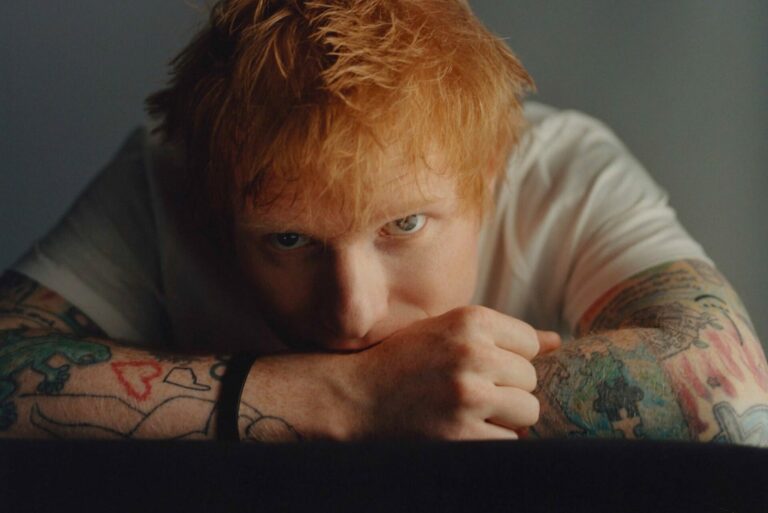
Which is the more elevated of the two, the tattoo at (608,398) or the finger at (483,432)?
the tattoo at (608,398)

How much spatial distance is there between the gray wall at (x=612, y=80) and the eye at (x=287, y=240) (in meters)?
0.74

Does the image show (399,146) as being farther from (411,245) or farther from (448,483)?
(448,483)

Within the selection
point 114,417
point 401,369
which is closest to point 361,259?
point 401,369

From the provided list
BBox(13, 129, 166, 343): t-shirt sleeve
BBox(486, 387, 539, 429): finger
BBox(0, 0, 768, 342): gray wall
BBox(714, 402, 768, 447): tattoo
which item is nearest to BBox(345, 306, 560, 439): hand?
BBox(486, 387, 539, 429): finger

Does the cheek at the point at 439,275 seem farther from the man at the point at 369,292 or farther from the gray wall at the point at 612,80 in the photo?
the gray wall at the point at 612,80

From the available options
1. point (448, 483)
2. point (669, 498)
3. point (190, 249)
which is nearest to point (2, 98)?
point (190, 249)

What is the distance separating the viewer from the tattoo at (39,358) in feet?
3.18

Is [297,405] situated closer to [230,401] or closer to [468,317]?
[230,401]

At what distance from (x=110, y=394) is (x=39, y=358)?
0.41 ft

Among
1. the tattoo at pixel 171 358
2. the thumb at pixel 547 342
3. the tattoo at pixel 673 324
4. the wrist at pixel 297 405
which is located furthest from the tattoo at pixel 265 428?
the tattoo at pixel 673 324

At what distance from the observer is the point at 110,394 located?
3.14 ft

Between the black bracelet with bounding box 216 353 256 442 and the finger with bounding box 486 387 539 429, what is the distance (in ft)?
0.96

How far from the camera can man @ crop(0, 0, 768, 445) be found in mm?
914

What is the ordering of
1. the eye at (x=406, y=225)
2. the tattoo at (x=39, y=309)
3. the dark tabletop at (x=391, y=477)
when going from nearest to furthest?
the dark tabletop at (x=391, y=477) → the eye at (x=406, y=225) → the tattoo at (x=39, y=309)
